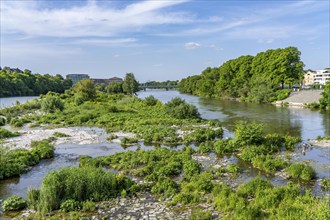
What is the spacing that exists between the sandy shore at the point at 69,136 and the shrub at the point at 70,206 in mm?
14982

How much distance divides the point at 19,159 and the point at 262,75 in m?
77.3

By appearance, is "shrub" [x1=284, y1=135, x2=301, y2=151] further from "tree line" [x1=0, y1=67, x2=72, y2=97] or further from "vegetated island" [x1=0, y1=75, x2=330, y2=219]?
"tree line" [x1=0, y1=67, x2=72, y2=97]

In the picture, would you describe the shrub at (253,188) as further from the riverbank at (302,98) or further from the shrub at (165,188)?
the riverbank at (302,98)

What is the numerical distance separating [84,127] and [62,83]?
384 feet

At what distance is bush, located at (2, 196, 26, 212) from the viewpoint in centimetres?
1414

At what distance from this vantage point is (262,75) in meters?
86.9

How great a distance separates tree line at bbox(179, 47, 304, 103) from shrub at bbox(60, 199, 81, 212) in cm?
6873

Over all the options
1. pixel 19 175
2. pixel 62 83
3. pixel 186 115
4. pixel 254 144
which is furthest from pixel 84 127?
pixel 62 83

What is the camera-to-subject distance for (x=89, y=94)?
7344cm

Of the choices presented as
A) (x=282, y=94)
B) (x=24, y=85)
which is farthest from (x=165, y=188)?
(x=24, y=85)

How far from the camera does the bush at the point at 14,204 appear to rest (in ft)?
46.4

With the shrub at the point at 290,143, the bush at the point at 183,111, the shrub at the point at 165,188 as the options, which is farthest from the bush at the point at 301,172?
the bush at the point at 183,111

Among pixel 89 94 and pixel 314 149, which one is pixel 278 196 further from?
pixel 89 94

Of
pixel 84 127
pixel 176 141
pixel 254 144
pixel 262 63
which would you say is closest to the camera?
pixel 254 144
